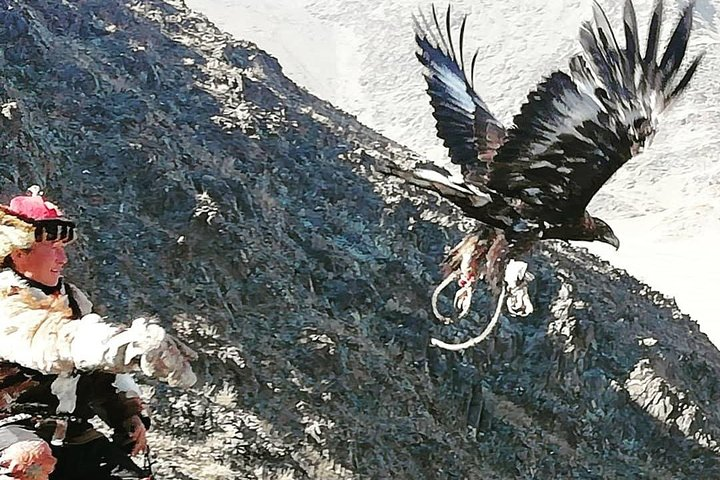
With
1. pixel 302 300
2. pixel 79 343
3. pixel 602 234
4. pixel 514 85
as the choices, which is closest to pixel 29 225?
pixel 79 343

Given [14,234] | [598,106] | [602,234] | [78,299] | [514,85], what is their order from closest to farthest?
[14,234]
[78,299]
[598,106]
[602,234]
[514,85]

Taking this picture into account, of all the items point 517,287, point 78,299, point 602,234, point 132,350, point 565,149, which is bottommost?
point 78,299

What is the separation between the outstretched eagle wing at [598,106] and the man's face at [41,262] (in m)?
1.80

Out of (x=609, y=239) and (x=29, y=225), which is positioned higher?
(x=609, y=239)

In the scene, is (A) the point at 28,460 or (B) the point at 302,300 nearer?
(A) the point at 28,460

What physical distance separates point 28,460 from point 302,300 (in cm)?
1165

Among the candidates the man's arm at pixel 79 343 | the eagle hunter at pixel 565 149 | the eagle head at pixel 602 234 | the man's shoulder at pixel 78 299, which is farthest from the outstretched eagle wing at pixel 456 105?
the man's arm at pixel 79 343

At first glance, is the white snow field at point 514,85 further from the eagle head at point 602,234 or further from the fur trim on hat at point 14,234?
the fur trim on hat at point 14,234

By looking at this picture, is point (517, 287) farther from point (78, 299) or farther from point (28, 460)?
point (28, 460)

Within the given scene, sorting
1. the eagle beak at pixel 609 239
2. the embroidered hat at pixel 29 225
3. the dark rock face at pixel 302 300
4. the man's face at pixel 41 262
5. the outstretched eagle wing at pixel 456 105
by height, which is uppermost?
the outstretched eagle wing at pixel 456 105

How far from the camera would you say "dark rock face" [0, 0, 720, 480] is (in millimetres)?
11617

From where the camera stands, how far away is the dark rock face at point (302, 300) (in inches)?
457

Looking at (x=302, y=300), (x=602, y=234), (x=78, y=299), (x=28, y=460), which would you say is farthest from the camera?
(x=302, y=300)

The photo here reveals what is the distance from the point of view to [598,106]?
10.9 feet
